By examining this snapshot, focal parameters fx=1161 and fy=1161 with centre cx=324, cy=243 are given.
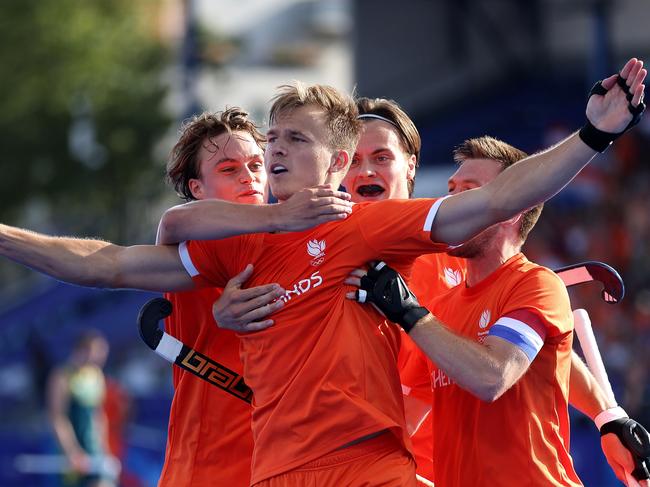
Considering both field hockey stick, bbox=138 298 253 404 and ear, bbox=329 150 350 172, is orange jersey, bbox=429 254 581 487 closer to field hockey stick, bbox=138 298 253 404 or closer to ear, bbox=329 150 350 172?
ear, bbox=329 150 350 172

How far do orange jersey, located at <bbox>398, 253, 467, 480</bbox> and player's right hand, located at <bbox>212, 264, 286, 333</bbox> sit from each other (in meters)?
0.82

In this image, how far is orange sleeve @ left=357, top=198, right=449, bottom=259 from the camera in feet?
13.8

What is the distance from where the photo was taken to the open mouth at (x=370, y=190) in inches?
223

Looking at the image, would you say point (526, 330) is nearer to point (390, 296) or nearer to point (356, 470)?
point (390, 296)

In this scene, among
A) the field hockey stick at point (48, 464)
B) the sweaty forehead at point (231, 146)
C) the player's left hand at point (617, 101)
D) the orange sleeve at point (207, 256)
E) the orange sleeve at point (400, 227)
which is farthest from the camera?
the field hockey stick at point (48, 464)

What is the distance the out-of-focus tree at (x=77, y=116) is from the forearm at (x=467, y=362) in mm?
18260

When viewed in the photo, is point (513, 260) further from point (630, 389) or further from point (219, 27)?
point (219, 27)

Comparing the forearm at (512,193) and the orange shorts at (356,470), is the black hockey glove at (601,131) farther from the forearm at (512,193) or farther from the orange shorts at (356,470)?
the orange shorts at (356,470)

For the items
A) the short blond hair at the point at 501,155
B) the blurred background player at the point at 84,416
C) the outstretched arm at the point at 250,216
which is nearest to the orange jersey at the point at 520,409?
the short blond hair at the point at 501,155

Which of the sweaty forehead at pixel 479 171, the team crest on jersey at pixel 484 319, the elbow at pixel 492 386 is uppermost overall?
the sweaty forehead at pixel 479 171

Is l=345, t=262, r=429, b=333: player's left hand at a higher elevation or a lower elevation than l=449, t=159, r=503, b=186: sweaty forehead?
lower

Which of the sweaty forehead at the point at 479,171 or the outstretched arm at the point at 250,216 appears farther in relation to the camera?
the sweaty forehead at the point at 479,171

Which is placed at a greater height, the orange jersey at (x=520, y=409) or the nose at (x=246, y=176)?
the nose at (x=246, y=176)

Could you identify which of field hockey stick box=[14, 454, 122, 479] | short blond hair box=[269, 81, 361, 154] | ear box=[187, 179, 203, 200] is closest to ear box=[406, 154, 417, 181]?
ear box=[187, 179, 203, 200]
